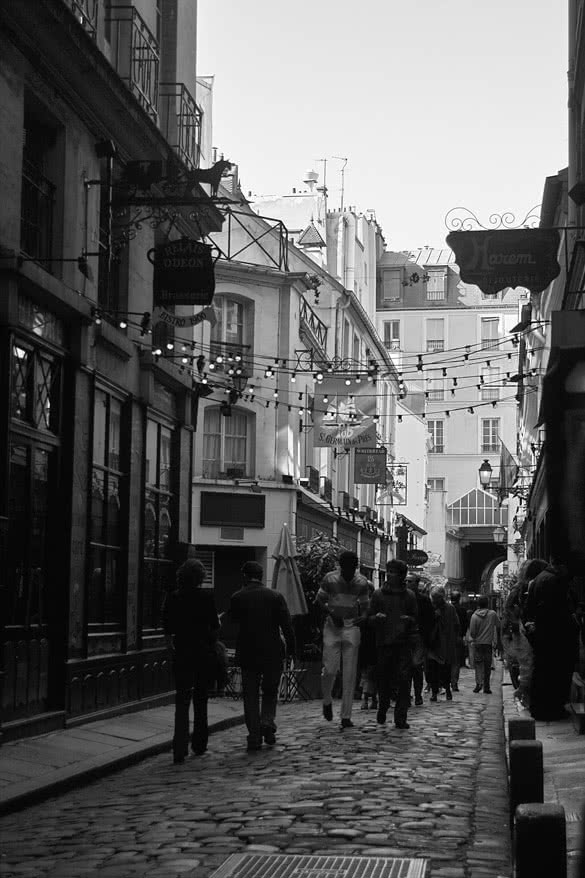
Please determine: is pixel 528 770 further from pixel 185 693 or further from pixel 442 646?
pixel 442 646

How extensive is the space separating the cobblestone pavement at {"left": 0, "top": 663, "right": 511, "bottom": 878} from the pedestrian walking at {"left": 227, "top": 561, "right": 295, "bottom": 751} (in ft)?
1.09

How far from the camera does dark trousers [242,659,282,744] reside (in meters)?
12.5

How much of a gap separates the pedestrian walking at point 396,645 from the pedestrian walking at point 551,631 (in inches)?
50.2

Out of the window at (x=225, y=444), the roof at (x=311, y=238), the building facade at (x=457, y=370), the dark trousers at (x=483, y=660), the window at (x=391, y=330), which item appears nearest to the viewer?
the dark trousers at (x=483, y=660)

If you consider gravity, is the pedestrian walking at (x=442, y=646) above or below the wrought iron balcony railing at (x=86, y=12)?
below

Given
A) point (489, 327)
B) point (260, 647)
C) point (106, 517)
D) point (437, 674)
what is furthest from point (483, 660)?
point (489, 327)

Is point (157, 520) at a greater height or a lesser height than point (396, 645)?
greater

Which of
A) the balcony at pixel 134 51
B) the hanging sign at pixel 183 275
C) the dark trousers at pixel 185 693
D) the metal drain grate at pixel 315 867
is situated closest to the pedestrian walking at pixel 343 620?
the dark trousers at pixel 185 693

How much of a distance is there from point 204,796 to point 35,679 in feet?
13.5

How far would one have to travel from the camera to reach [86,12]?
15422mm

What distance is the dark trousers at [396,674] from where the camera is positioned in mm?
14484

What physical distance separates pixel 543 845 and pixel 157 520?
45.2 ft

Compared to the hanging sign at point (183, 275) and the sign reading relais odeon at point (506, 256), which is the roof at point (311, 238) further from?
the sign reading relais odeon at point (506, 256)

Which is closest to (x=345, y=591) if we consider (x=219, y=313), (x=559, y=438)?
(x=559, y=438)
